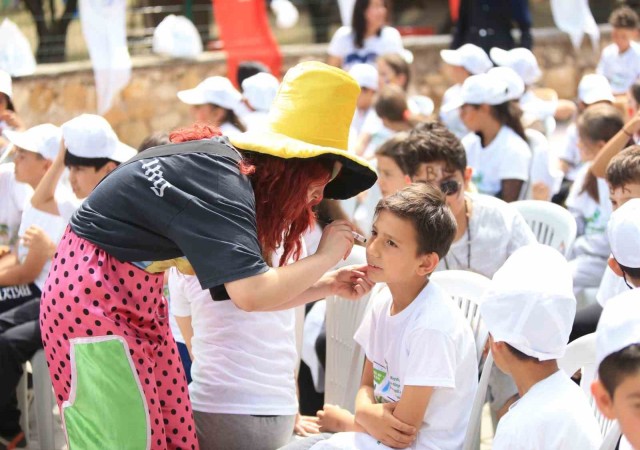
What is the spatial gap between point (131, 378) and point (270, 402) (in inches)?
22.1

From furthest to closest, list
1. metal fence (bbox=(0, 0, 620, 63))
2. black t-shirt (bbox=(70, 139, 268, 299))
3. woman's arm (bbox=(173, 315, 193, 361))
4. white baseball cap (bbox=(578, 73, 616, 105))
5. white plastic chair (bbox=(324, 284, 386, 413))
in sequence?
metal fence (bbox=(0, 0, 620, 63)), white baseball cap (bbox=(578, 73, 616, 105)), white plastic chair (bbox=(324, 284, 386, 413)), woman's arm (bbox=(173, 315, 193, 361)), black t-shirt (bbox=(70, 139, 268, 299))

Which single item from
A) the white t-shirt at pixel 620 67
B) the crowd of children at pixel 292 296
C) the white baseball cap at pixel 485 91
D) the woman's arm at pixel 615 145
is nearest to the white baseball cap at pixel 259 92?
the white baseball cap at pixel 485 91

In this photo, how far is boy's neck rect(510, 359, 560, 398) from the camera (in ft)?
7.03

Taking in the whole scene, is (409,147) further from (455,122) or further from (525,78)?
(525,78)

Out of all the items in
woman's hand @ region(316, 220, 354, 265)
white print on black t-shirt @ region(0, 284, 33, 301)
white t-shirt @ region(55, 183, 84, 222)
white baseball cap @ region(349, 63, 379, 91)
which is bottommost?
white print on black t-shirt @ region(0, 284, 33, 301)

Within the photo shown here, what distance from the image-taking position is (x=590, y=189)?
170 inches

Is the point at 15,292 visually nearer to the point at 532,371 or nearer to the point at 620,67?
the point at 532,371

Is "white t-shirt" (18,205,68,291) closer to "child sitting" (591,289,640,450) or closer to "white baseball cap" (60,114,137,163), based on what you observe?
"white baseball cap" (60,114,137,163)

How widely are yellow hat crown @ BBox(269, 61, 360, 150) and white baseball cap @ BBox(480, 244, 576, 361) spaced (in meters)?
0.53

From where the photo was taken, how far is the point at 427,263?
258 cm

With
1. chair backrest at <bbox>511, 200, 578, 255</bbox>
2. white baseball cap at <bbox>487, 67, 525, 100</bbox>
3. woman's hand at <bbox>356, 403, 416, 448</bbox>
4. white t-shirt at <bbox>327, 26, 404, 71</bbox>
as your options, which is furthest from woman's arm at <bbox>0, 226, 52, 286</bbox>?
white t-shirt at <bbox>327, 26, 404, 71</bbox>

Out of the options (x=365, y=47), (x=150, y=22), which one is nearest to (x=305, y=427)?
(x=365, y=47)

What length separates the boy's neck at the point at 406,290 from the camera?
2.59 meters

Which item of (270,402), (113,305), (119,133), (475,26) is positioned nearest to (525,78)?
(475,26)
